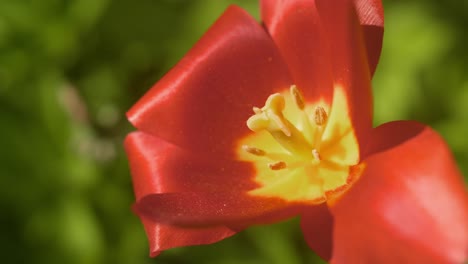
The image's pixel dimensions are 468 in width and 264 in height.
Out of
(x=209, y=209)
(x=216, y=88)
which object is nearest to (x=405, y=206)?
(x=209, y=209)

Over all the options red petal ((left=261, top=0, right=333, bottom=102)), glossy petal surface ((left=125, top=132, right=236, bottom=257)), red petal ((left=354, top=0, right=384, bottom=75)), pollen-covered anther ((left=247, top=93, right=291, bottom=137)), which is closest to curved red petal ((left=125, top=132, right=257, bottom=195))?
glossy petal surface ((left=125, top=132, right=236, bottom=257))

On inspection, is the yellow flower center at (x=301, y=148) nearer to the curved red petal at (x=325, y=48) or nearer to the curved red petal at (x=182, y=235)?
the curved red petal at (x=325, y=48)

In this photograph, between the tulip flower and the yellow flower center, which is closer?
the tulip flower

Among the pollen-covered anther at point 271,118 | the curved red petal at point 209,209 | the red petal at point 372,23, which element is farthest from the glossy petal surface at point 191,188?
the red petal at point 372,23

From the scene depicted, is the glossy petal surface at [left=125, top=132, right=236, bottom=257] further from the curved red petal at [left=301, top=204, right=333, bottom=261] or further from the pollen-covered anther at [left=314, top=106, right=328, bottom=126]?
the pollen-covered anther at [left=314, top=106, right=328, bottom=126]

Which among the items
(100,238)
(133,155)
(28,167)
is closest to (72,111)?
(28,167)

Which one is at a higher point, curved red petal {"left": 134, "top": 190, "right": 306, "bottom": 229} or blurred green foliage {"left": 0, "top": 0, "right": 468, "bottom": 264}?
curved red petal {"left": 134, "top": 190, "right": 306, "bottom": 229}

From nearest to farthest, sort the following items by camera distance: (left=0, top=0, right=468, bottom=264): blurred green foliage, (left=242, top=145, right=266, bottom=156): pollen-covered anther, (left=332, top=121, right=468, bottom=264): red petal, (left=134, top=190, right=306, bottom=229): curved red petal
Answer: (left=332, top=121, right=468, bottom=264): red petal → (left=134, top=190, right=306, bottom=229): curved red petal → (left=242, top=145, right=266, bottom=156): pollen-covered anther → (left=0, top=0, right=468, bottom=264): blurred green foliage

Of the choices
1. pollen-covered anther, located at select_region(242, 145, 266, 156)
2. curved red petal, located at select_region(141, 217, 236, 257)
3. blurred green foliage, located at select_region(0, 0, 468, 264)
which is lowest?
→ blurred green foliage, located at select_region(0, 0, 468, 264)
